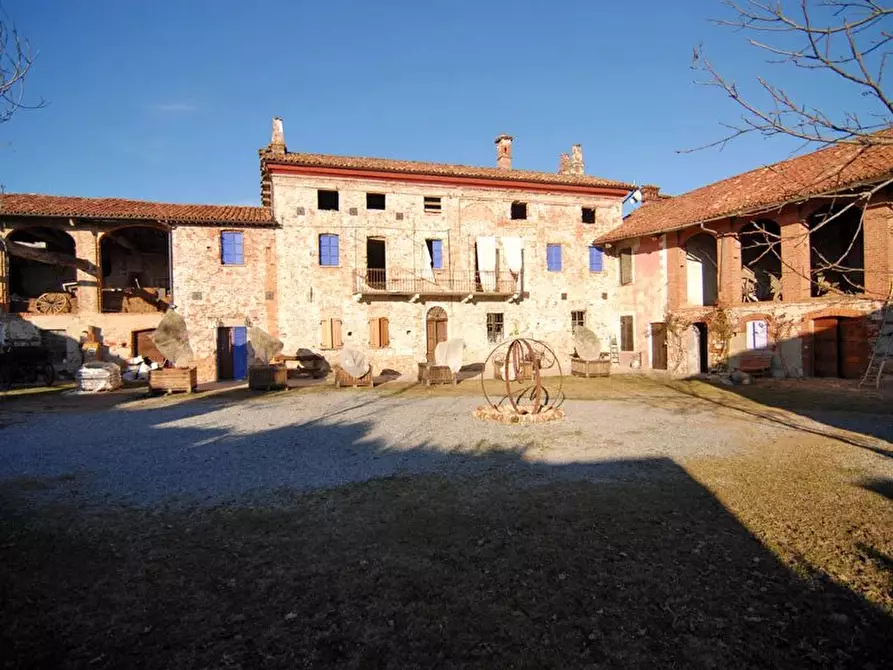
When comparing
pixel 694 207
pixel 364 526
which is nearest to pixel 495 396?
pixel 364 526

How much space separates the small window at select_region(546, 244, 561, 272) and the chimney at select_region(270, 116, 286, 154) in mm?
11972

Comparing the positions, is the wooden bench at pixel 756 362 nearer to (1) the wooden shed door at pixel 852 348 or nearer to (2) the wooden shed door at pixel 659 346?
(1) the wooden shed door at pixel 852 348

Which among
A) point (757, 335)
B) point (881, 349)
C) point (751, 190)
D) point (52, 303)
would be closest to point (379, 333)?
point (52, 303)

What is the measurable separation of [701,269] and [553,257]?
607 cm

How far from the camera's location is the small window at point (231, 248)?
733 inches

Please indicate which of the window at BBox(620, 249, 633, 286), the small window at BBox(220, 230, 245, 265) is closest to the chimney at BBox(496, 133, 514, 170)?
the window at BBox(620, 249, 633, 286)

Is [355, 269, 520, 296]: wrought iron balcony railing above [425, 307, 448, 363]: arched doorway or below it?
above

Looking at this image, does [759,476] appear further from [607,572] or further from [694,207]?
[694,207]

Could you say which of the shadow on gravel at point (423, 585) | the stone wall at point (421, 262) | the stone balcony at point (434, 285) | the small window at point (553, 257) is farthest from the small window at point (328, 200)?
the shadow on gravel at point (423, 585)

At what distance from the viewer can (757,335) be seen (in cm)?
1683

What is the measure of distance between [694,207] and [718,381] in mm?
7408

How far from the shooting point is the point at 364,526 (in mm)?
4789

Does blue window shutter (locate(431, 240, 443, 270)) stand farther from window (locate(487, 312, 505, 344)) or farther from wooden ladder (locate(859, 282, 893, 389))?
wooden ladder (locate(859, 282, 893, 389))

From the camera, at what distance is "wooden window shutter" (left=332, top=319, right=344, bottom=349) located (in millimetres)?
19344
